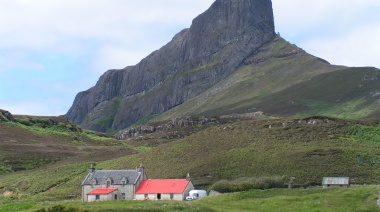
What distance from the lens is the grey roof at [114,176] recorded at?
77.4 metres

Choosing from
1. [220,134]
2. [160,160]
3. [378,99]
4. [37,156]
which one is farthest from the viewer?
[378,99]

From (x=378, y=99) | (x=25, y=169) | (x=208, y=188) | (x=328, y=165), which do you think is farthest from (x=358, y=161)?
(x=378, y=99)

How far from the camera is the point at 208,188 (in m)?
78.8

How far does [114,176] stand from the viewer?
261 ft

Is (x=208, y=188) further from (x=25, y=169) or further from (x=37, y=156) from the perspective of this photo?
(x=37, y=156)

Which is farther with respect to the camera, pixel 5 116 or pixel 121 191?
pixel 5 116

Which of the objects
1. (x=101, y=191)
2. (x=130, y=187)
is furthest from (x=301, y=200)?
(x=101, y=191)

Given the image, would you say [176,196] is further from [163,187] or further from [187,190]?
[163,187]

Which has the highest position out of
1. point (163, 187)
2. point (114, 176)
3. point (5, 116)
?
point (5, 116)

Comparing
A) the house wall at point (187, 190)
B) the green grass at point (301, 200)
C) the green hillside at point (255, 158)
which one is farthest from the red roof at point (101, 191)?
the green grass at point (301, 200)

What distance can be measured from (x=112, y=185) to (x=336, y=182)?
102ft

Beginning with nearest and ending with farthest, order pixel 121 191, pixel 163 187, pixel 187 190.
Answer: pixel 187 190
pixel 163 187
pixel 121 191

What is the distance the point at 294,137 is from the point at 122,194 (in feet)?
126

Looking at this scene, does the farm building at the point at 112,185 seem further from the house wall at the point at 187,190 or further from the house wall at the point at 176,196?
the house wall at the point at 187,190
